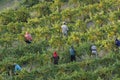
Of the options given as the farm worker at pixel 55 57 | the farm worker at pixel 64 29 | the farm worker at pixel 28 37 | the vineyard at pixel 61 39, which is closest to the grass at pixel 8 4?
the vineyard at pixel 61 39

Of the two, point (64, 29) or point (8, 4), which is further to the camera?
point (8, 4)

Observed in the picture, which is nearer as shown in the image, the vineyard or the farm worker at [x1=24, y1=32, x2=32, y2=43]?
the vineyard

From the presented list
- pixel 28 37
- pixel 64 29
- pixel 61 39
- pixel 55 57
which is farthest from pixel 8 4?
pixel 55 57

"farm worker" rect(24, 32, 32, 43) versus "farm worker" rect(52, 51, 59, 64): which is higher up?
"farm worker" rect(24, 32, 32, 43)

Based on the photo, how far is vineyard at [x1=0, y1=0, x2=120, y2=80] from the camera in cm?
2522

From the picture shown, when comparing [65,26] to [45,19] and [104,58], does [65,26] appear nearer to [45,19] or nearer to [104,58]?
[45,19]

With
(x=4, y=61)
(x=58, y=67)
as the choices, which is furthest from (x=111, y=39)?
(x=4, y=61)

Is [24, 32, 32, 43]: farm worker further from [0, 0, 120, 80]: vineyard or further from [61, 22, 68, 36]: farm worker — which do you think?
[61, 22, 68, 36]: farm worker

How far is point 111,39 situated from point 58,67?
4.17 m

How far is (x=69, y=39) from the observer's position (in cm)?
2803

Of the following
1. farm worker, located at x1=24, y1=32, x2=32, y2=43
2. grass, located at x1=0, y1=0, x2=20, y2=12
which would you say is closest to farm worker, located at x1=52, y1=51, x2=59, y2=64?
farm worker, located at x1=24, y1=32, x2=32, y2=43

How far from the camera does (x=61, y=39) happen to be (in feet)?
91.9

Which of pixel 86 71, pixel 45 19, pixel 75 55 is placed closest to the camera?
pixel 86 71

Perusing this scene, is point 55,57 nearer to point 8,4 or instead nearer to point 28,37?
point 28,37
